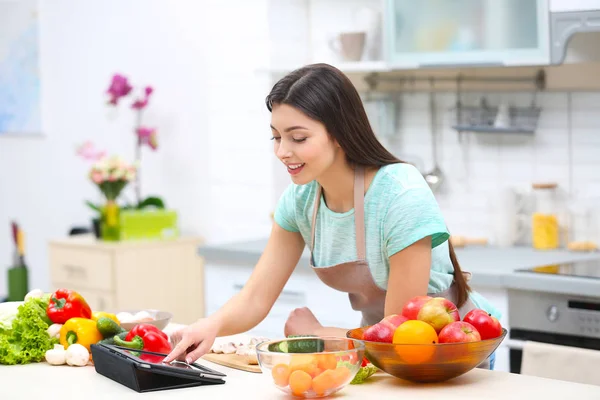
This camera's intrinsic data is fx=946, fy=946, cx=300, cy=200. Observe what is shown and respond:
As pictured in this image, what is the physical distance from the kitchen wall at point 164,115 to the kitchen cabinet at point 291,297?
508 mm

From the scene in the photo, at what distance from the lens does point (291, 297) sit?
389 centimetres

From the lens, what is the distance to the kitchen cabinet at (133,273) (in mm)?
4574

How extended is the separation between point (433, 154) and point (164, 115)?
1560 millimetres

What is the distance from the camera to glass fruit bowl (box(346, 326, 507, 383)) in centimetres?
185

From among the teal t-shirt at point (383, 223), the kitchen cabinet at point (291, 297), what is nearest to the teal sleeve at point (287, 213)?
the teal t-shirt at point (383, 223)

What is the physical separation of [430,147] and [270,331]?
1116 mm

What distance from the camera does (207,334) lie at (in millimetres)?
2264

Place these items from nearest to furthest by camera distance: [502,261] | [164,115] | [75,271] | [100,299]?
[502,261]
[100,299]
[75,271]
[164,115]

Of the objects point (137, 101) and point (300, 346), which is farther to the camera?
point (137, 101)

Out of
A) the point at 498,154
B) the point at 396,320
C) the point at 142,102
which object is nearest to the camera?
the point at 396,320

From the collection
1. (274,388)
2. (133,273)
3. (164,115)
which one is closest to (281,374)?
(274,388)

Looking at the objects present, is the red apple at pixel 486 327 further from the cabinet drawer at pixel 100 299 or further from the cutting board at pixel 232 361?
the cabinet drawer at pixel 100 299

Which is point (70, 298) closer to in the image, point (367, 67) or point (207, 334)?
point (207, 334)

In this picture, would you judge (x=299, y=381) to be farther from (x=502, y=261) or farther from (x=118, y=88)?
(x=118, y=88)
